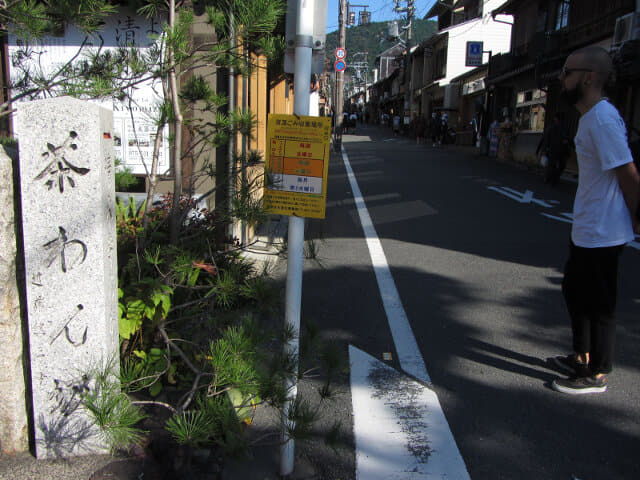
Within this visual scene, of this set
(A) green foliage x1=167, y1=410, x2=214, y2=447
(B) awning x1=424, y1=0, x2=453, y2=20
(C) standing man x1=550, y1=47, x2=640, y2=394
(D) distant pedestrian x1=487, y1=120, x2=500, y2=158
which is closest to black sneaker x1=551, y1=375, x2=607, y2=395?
(C) standing man x1=550, y1=47, x2=640, y2=394

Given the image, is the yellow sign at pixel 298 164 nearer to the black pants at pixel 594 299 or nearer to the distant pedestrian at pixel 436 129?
the black pants at pixel 594 299

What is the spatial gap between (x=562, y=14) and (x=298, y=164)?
1997 cm

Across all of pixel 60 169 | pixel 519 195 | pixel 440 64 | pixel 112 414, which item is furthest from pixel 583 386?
pixel 440 64

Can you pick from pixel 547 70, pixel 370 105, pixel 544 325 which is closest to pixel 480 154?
pixel 547 70

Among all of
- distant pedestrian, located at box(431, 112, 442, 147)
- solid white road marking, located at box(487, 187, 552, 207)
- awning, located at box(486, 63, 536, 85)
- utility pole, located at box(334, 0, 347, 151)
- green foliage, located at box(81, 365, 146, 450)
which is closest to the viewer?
green foliage, located at box(81, 365, 146, 450)

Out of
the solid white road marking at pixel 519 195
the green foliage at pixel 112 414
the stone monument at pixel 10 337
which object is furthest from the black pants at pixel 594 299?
the solid white road marking at pixel 519 195

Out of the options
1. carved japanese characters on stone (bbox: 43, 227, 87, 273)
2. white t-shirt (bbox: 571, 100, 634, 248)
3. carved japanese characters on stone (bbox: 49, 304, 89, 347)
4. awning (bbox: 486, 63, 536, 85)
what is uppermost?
awning (bbox: 486, 63, 536, 85)

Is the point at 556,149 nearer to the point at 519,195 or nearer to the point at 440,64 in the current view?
the point at 519,195

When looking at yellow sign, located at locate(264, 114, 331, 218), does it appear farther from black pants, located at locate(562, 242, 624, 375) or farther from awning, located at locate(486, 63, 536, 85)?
awning, located at locate(486, 63, 536, 85)

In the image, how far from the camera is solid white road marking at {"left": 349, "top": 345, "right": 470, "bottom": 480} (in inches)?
105

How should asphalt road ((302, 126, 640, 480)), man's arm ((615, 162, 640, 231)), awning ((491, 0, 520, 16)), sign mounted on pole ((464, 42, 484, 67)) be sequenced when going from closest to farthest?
1. asphalt road ((302, 126, 640, 480))
2. man's arm ((615, 162, 640, 231))
3. awning ((491, 0, 520, 16))
4. sign mounted on pole ((464, 42, 484, 67))

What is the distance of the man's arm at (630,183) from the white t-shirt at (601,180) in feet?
0.14

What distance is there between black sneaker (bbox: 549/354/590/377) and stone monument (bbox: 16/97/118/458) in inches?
115

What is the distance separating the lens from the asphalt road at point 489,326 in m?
2.84
